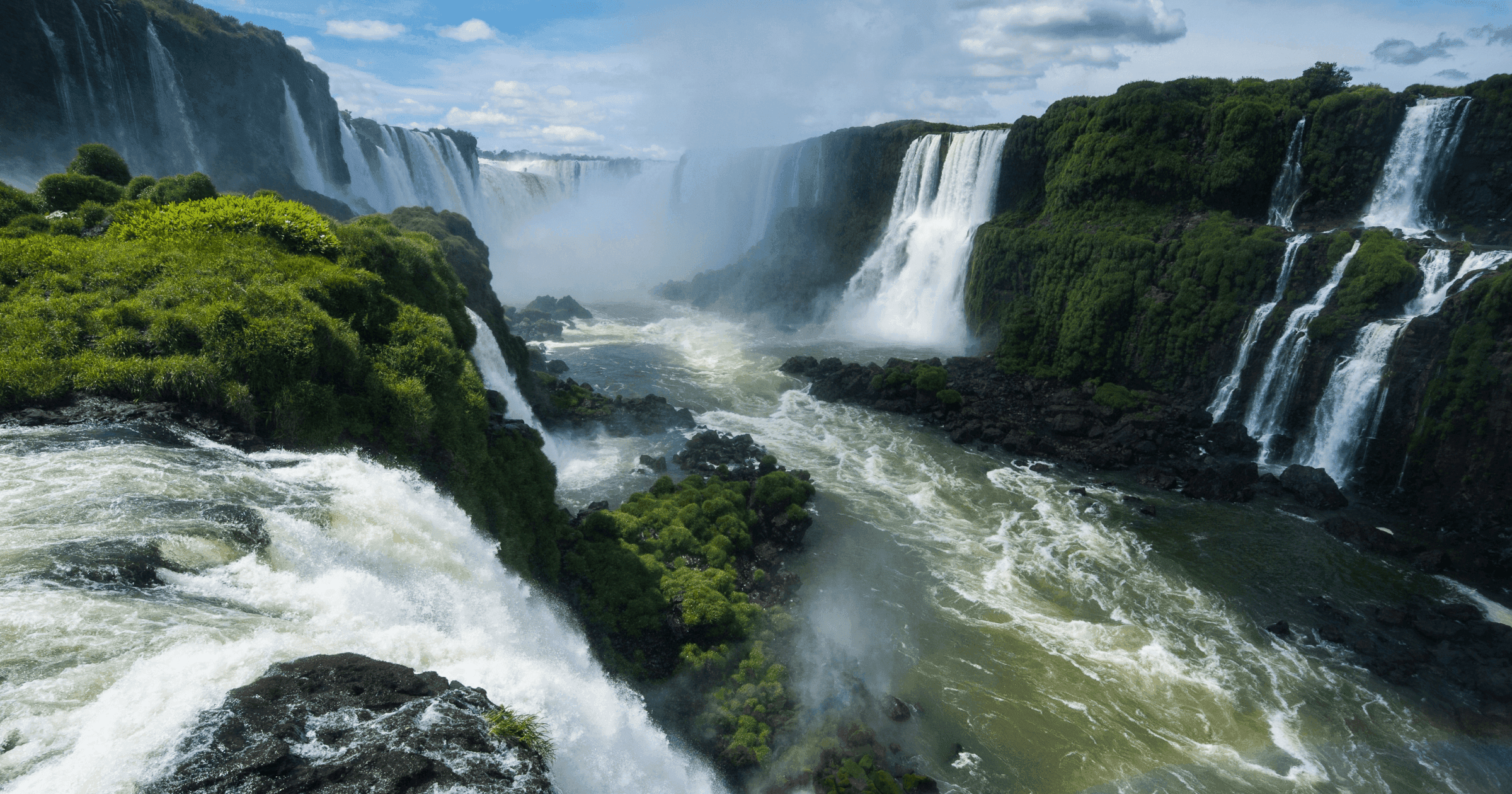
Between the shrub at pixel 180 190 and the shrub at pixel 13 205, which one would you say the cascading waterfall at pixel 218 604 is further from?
the shrub at pixel 180 190

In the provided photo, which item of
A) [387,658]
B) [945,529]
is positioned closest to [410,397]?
[387,658]

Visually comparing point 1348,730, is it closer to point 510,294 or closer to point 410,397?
point 410,397

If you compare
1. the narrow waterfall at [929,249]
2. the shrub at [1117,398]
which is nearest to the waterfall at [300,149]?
the narrow waterfall at [929,249]

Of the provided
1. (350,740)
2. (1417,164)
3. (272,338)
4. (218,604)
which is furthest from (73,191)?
(1417,164)

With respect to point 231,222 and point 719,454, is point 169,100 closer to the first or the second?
point 231,222

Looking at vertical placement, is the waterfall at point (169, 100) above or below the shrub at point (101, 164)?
above
